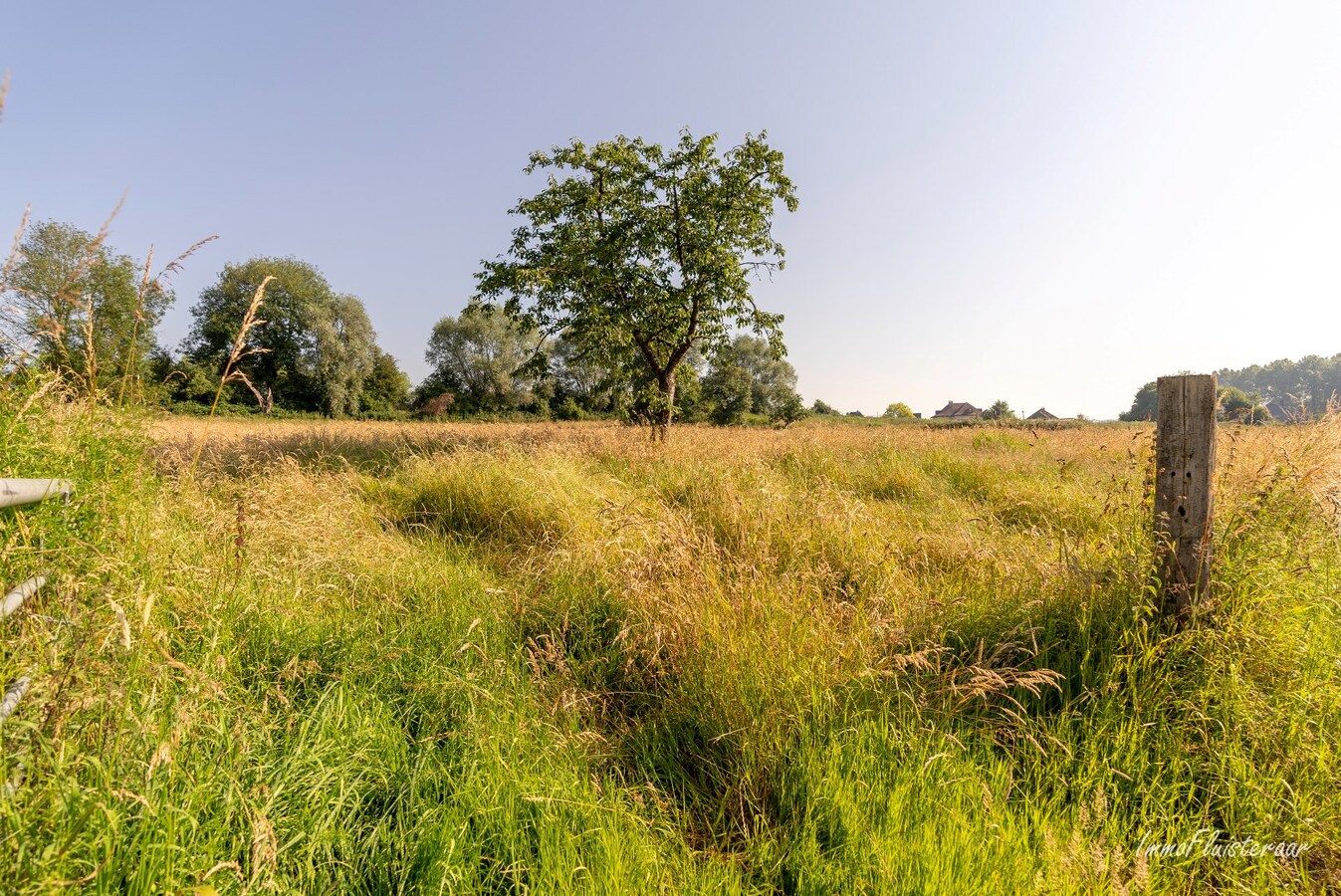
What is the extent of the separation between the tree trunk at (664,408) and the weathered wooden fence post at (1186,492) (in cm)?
981

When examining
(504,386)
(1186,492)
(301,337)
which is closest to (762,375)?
(504,386)

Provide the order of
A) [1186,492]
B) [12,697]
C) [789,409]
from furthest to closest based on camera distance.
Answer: [789,409], [1186,492], [12,697]

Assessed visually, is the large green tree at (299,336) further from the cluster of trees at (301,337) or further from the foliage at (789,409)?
the foliage at (789,409)

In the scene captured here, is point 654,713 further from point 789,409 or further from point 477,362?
point 477,362

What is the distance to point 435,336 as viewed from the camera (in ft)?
180

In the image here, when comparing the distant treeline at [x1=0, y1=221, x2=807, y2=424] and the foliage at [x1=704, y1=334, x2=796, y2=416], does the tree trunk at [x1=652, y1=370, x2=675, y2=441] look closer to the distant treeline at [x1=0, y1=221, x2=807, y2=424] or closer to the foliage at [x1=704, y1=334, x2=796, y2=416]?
the distant treeline at [x1=0, y1=221, x2=807, y2=424]

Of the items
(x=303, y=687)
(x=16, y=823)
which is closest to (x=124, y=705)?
(x=16, y=823)

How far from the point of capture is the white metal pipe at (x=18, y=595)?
155 cm

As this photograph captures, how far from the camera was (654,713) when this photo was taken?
2.64 meters

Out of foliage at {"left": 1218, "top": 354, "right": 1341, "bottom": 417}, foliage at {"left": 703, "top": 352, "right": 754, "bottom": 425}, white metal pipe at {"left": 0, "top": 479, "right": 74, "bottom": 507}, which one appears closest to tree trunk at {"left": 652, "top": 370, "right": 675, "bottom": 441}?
white metal pipe at {"left": 0, "top": 479, "right": 74, "bottom": 507}

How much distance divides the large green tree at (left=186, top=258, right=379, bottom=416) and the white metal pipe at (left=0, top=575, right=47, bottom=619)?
49.0 metres

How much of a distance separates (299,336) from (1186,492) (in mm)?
56715

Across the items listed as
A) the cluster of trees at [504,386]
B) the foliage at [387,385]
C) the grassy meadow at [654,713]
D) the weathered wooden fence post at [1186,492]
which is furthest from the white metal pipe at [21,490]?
the foliage at [387,385]

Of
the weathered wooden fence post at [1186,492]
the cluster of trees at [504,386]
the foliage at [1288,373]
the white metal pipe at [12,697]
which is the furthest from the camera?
the foliage at [1288,373]
